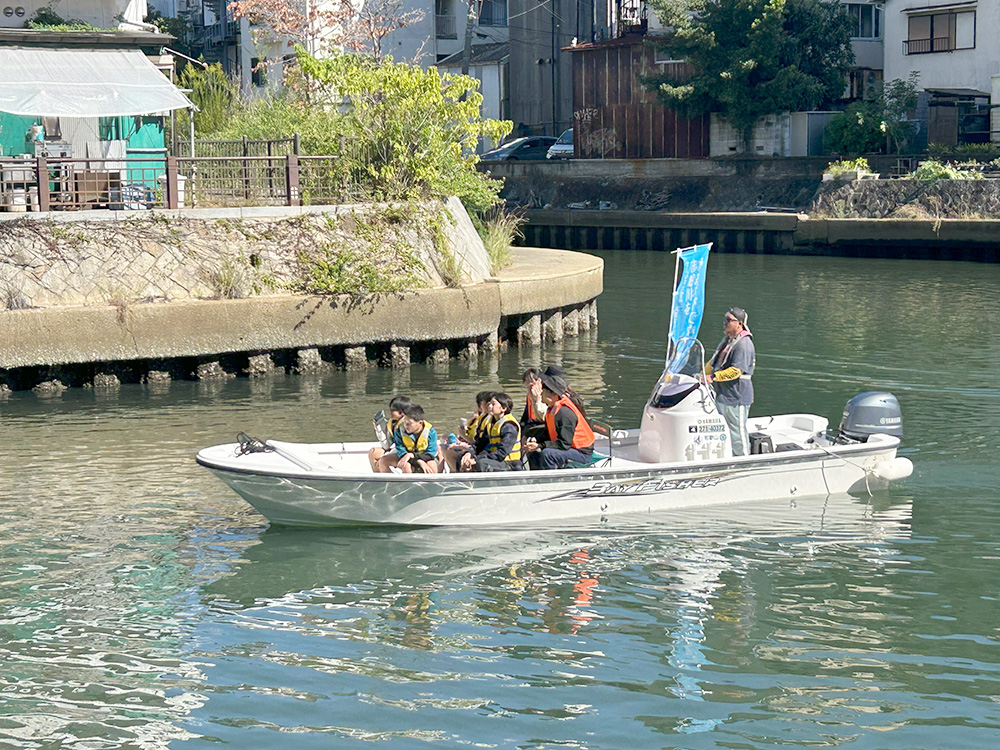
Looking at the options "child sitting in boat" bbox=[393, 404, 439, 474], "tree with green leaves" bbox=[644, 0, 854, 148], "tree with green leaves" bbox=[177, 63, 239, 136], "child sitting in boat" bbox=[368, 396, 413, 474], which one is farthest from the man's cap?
"tree with green leaves" bbox=[644, 0, 854, 148]

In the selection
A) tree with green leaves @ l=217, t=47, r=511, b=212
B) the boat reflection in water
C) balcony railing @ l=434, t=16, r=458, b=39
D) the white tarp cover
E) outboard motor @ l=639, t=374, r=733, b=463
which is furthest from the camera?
balcony railing @ l=434, t=16, r=458, b=39

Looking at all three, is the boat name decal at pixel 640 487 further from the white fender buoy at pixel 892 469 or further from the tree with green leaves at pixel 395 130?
the tree with green leaves at pixel 395 130

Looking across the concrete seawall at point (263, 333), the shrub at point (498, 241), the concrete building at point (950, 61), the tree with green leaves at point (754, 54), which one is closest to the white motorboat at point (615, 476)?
the concrete seawall at point (263, 333)

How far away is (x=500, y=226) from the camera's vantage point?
26.0 meters

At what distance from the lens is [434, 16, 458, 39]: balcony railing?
201ft

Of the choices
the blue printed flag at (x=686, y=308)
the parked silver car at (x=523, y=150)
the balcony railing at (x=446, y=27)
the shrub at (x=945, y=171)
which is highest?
the balcony railing at (x=446, y=27)

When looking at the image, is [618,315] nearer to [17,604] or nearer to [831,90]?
[17,604]

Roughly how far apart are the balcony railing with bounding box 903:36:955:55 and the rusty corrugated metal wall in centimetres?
780

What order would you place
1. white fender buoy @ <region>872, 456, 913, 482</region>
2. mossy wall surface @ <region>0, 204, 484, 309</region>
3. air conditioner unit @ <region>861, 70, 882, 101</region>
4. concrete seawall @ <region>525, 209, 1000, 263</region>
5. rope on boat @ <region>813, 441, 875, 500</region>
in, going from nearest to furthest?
1. rope on boat @ <region>813, 441, 875, 500</region>
2. white fender buoy @ <region>872, 456, 913, 482</region>
3. mossy wall surface @ <region>0, 204, 484, 309</region>
4. concrete seawall @ <region>525, 209, 1000, 263</region>
5. air conditioner unit @ <region>861, 70, 882, 101</region>

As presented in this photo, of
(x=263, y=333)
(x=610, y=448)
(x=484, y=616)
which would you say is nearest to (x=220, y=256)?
(x=263, y=333)

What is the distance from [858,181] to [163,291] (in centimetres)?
2716

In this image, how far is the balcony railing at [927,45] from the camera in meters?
47.8

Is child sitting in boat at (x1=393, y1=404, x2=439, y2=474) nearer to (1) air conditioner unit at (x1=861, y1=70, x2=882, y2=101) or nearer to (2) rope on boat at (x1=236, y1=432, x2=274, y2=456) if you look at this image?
(2) rope on boat at (x1=236, y1=432, x2=274, y2=456)

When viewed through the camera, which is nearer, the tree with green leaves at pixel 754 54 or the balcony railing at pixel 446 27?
the tree with green leaves at pixel 754 54
